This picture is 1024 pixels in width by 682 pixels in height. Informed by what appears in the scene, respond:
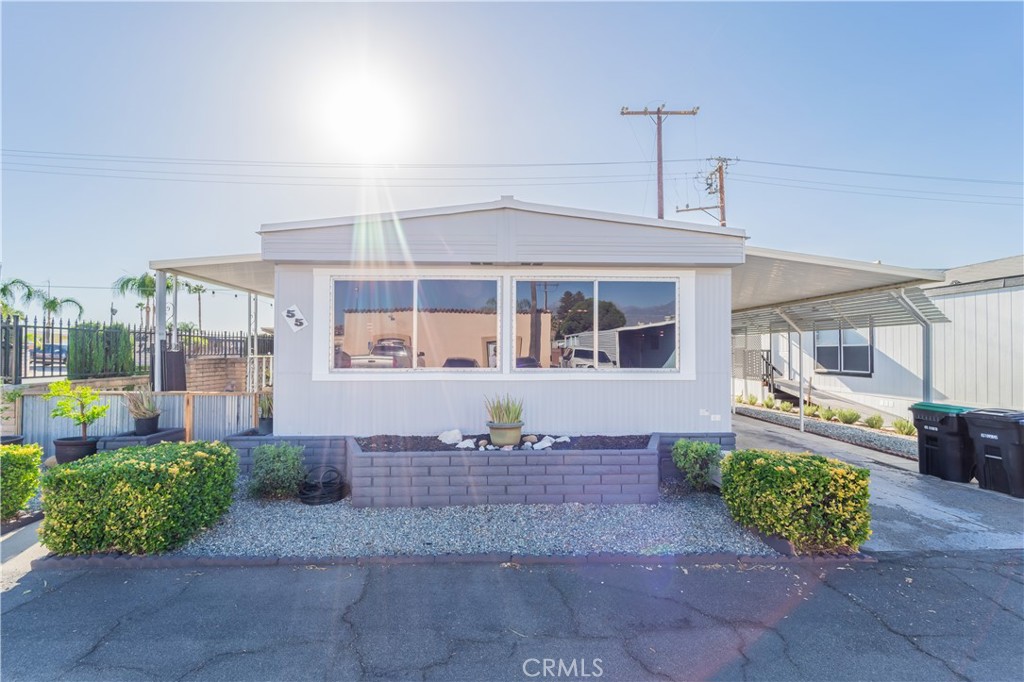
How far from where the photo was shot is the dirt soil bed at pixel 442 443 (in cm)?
548

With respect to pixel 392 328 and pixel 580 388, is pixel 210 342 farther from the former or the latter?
pixel 580 388

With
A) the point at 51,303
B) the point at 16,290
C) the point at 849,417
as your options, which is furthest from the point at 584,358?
the point at 51,303

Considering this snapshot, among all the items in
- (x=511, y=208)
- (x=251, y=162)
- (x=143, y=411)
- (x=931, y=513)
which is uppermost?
(x=251, y=162)

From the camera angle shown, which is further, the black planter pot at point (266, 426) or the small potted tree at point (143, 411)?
the small potted tree at point (143, 411)

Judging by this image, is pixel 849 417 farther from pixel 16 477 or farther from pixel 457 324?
pixel 16 477

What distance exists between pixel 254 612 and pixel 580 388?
13.8 feet

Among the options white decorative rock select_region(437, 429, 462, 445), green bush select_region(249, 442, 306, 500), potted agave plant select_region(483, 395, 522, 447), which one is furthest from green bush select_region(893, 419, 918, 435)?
green bush select_region(249, 442, 306, 500)

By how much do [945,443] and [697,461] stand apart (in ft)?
12.8

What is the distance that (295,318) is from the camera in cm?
597

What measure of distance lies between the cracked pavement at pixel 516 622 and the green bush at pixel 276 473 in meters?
1.59

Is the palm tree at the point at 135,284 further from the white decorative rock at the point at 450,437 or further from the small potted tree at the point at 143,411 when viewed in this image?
the white decorative rock at the point at 450,437

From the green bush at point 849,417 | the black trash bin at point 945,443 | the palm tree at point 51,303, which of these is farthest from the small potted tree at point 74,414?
the palm tree at point 51,303

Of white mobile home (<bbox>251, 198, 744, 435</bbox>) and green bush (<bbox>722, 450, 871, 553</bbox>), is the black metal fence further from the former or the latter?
green bush (<bbox>722, 450, 871, 553</bbox>)

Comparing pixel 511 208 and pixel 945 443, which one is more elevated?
pixel 511 208
